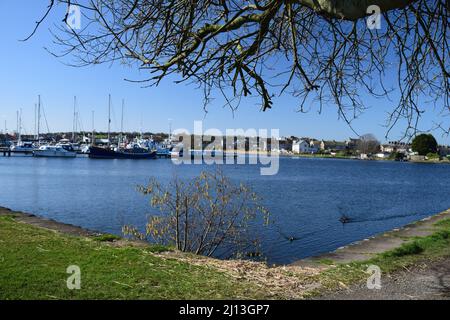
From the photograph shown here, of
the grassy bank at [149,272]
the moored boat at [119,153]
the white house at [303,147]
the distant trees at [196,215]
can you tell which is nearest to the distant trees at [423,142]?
the grassy bank at [149,272]

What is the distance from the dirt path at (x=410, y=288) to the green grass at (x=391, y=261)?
9.6 inches

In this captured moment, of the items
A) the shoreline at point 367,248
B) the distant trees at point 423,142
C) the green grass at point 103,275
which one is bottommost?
the shoreline at point 367,248

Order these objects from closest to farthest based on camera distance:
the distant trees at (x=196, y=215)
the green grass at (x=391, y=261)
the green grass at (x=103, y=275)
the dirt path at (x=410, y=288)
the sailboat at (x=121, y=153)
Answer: the green grass at (x=103, y=275) → the dirt path at (x=410, y=288) → the green grass at (x=391, y=261) → the distant trees at (x=196, y=215) → the sailboat at (x=121, y=153)

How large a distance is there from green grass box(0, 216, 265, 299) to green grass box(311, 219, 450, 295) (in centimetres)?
130

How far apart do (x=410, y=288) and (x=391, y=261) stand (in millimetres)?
1827

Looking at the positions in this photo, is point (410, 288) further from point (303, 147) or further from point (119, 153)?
point (303, 147)

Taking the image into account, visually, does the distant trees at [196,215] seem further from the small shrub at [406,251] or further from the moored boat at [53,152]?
the moored boat at [53,152]

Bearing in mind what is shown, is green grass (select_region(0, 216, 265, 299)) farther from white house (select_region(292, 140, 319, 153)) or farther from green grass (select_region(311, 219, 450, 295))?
white house (select_region(292, 140, 319, 153))

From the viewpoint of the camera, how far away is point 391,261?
807 cm

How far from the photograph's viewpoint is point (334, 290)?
6102mm

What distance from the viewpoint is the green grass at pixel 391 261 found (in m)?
6.65

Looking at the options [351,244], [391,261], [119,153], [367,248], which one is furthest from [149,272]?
[119,153]
